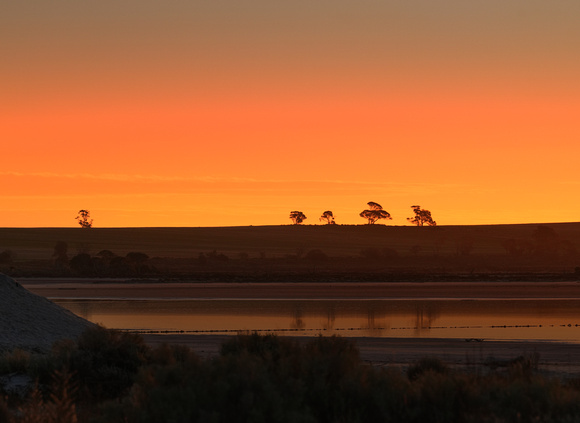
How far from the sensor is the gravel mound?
22125mm

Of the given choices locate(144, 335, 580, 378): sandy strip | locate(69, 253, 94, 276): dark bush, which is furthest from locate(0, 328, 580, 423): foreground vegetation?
locate(69, 253, 94, 276): dark bush

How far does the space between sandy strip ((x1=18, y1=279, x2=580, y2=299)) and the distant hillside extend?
140 feet

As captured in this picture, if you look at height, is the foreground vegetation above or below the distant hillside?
below

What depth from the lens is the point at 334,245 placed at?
4966 inches

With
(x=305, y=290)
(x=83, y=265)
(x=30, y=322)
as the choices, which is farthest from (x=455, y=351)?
(x=83, y=265)

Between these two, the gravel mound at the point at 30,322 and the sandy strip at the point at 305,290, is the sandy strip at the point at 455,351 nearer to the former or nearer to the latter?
the gravel mound at the point at 30,322

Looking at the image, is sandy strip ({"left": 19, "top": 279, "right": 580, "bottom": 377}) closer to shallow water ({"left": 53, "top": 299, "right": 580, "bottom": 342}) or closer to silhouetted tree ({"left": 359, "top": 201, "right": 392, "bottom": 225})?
shallow water ({"left": 53, "top": 299, "right": 580, "bottom": 342})

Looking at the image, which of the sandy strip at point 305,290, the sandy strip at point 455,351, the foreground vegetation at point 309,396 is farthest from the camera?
the sandy strip at point 305,290

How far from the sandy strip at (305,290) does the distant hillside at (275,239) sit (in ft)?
140

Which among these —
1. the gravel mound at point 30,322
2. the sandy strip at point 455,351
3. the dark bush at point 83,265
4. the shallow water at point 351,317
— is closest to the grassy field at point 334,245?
the dark bush at point 83,265

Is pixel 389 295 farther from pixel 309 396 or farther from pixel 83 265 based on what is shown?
pixel 309 396

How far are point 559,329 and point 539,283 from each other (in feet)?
104

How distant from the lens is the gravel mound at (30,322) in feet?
72.6

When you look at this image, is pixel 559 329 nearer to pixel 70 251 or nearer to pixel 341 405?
pixel 341 405
